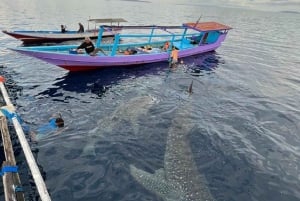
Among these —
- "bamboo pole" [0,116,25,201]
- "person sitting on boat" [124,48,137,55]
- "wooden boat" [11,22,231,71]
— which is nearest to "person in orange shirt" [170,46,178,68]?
"wooden boat" [11,22,231,71]

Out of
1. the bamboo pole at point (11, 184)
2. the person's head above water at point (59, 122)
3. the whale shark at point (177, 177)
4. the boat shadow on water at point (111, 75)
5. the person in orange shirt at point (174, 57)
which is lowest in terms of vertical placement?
the boat shadow on water at point (111, 75)

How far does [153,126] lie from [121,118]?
72.8 inches

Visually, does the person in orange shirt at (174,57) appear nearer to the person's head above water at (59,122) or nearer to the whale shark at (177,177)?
the whale shark at (177,177)

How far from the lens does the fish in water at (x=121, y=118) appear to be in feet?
42.0

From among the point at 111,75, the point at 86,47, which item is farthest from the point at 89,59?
the point at 111,75

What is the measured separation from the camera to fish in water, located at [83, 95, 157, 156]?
12789 mm

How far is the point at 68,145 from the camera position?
12.2 metres

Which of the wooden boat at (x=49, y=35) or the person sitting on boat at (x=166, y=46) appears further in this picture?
the wooden boat at (x=49, y=35)

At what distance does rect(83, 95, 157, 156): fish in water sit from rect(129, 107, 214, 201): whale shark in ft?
8.16

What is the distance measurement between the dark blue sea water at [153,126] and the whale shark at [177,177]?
291 mm

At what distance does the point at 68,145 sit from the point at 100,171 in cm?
239

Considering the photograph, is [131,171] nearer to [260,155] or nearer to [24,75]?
[260,155]

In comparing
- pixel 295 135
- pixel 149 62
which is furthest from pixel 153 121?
pixel 149 62

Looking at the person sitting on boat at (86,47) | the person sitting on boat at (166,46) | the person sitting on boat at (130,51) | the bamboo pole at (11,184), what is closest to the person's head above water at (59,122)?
the bamboo pole at (11,184)
